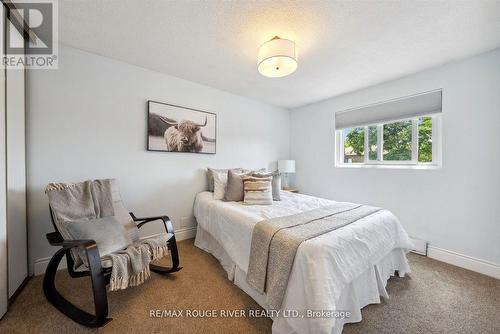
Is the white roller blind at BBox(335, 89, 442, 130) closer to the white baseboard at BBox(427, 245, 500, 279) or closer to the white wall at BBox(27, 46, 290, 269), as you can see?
the white baseboard at BBox(427, 245, 500, 279)

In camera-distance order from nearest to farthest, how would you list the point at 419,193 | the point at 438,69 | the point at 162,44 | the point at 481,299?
the point at 481,299 → the point at 162,44 → the point at 438,69 → the point at 419,193

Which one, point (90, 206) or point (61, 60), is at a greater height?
point (61, 60)

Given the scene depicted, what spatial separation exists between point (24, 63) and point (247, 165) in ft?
9.39

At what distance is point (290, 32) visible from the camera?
1.79m

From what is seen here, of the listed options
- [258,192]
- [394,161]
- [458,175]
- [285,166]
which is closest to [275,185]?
[258,192]

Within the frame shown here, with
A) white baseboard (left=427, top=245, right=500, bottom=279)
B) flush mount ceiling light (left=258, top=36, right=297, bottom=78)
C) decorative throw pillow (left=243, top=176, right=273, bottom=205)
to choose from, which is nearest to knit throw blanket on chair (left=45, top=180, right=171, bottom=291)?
decorative throw pillow (left=243, top=176, right=273, bottom=205)

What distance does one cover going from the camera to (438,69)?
2.38 m

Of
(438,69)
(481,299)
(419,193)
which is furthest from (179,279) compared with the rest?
(438,69)

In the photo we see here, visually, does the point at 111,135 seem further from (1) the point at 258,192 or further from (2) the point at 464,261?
(2) the point at 464,261

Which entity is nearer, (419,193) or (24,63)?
(24,63)

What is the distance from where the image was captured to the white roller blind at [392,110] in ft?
8.09

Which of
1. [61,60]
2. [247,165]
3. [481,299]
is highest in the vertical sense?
[61,60]

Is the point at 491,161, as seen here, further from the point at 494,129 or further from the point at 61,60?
the point at 61,60

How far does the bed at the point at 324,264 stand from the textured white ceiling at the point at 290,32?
5.54 ft
